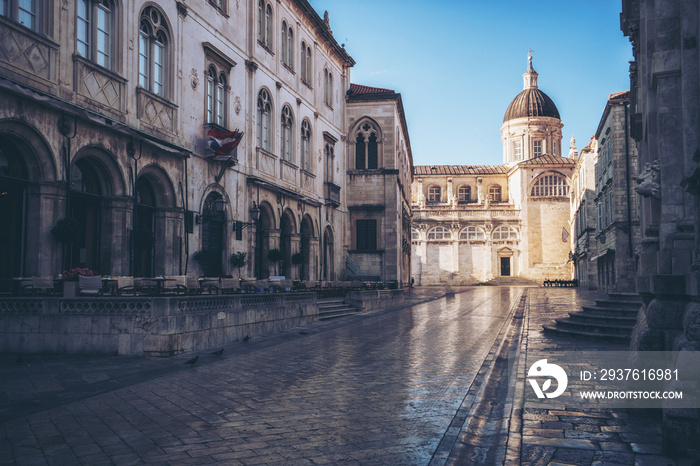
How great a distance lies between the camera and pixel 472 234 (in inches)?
2968

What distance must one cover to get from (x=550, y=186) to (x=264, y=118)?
55485 millimetres

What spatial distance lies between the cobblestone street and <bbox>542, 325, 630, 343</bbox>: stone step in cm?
372

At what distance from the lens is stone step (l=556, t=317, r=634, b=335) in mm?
13766

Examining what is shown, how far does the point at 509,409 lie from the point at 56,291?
10138mm

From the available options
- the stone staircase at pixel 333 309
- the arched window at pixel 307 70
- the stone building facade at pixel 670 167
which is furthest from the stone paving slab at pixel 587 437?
the arched window at pixel 307 70

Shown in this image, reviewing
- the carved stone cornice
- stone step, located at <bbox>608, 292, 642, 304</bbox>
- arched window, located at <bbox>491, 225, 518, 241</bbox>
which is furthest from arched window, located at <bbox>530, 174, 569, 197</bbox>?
stone step, located at <bbox>608, 292, 642, 304</bbox>

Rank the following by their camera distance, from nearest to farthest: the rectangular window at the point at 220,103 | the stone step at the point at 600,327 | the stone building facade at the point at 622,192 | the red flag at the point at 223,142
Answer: the stone step at the point at 600,327
the red flag at the point at 223,142
the rectangular window at the point at 220,103
the stone building facade at the point at 622,192

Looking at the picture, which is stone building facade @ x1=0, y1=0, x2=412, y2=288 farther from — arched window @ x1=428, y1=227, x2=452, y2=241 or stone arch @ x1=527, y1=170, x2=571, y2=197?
stone arch @ x1=527, y1=170, x2=571, y2=197

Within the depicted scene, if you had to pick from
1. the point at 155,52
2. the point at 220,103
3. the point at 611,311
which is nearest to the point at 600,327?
the point at 611,311

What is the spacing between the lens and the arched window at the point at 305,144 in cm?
3216

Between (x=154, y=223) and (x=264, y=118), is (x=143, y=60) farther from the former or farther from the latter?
(x=264, y=118)

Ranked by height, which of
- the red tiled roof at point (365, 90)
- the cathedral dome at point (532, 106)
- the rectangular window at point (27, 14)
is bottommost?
the rectangular window at point (27, 14)

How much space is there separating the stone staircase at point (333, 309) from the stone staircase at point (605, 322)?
8.17 m

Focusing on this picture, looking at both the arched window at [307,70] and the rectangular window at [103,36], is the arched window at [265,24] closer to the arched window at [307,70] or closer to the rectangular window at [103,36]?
the arched window at [307,70]
